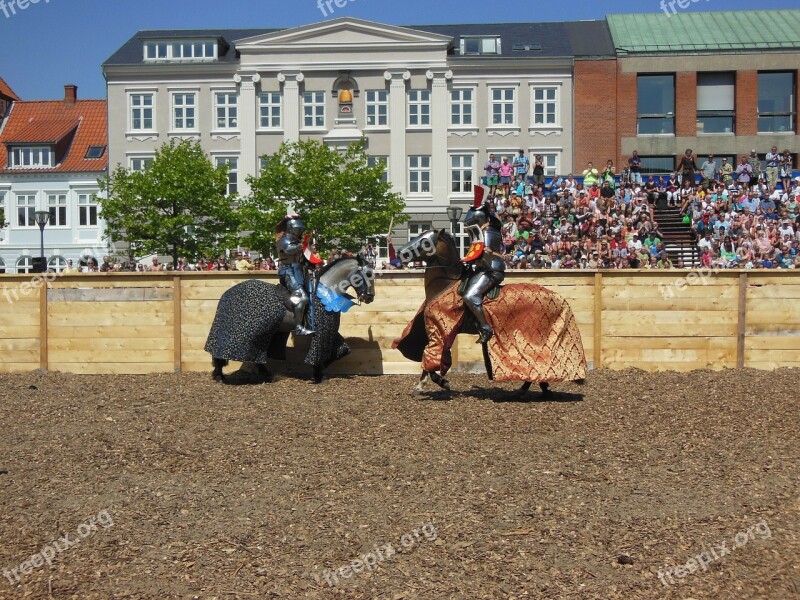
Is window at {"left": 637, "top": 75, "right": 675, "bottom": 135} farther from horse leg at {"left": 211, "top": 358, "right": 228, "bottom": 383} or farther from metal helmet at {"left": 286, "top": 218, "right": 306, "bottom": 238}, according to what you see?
horse leg at {"left": 211, "top": 358, "right": 228, "bottom": 383}

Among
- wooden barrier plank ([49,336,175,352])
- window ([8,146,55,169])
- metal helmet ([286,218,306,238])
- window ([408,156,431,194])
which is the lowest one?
wooden barrier plank ([49,336,175,352])

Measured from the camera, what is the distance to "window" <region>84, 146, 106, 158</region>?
153ft

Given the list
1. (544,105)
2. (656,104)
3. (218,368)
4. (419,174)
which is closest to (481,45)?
(544,105)

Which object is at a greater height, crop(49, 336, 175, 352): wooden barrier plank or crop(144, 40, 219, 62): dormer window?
crop(144, 40, 219, 62): dormer window

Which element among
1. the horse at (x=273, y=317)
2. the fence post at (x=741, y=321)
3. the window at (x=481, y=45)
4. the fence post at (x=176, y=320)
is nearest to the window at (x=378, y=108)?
the window at (x=481, y=45)

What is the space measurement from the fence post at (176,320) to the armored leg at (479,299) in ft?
16.6

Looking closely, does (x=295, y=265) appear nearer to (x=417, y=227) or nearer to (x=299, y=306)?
(x=299, y=306)

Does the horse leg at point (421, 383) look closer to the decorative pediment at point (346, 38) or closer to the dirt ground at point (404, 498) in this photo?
the dirt ground at point (404, 498)

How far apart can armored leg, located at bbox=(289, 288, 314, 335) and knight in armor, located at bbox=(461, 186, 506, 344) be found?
8.54 ft

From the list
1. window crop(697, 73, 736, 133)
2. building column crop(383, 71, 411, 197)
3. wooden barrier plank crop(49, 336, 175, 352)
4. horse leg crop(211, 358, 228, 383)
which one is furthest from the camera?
building column crop(383, 71, 411, 197)

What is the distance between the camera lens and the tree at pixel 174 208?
34562 millimetres

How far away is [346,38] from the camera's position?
135 ft

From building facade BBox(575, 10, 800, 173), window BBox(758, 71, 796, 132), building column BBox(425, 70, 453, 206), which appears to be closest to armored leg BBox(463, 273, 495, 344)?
building column BBox(425, 70, 453, 206)

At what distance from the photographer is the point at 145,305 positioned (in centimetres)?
1359
